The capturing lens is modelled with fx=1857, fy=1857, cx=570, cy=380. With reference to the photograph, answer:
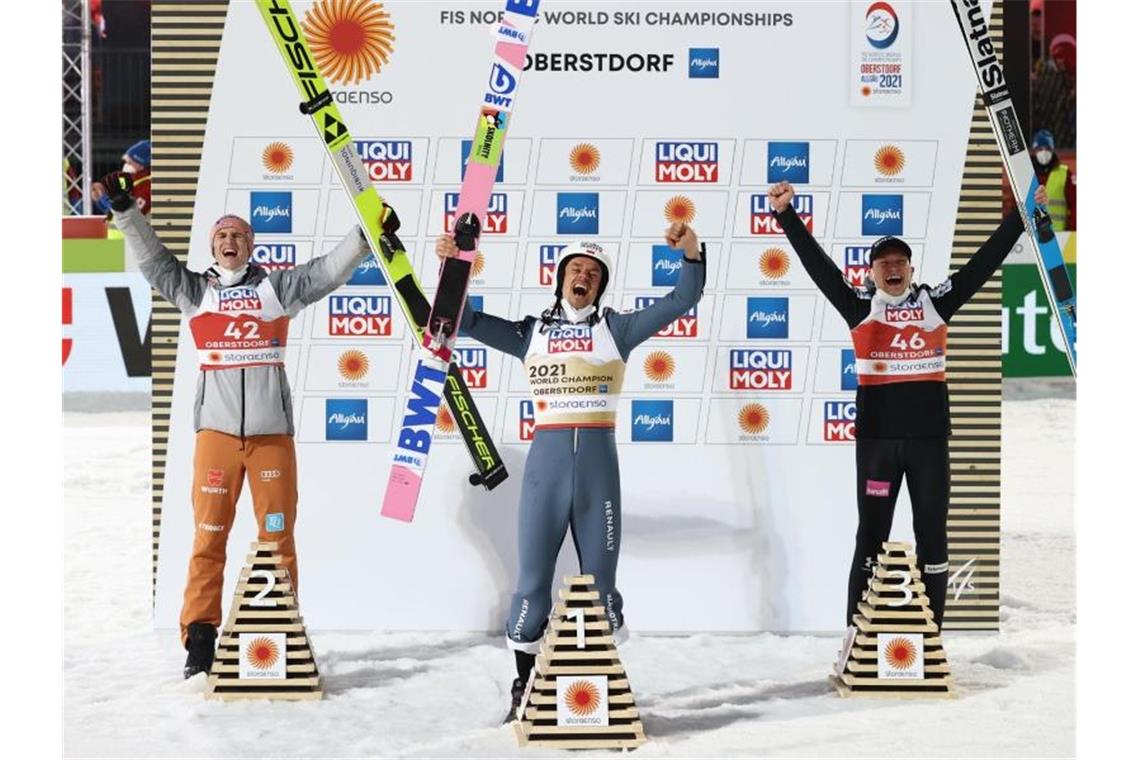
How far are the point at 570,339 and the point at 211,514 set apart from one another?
5.20ft

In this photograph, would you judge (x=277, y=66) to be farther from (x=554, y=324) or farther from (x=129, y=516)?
(x=129, y=516)

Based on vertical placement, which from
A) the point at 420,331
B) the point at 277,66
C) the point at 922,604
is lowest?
the point at 922,604

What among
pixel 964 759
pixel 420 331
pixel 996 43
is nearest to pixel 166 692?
pixel 420 331

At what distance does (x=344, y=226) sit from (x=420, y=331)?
644 millimetres

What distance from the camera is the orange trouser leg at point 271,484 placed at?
7.29m

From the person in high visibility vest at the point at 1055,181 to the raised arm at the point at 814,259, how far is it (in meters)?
8.07

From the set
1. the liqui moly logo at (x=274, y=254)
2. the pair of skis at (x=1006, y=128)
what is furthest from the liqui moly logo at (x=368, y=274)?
the pair of skis at (x=1006, y=128)

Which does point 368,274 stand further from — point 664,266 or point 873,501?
point 873,501

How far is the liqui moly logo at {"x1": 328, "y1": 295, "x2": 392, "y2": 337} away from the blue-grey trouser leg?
3.86ft

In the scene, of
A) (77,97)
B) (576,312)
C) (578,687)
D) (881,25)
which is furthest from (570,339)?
(77,97)

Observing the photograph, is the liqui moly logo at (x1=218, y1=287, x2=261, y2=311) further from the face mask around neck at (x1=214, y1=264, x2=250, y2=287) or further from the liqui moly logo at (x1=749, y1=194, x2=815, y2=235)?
the liqui moly logo at (x1=749, y1=194, x2=815, y2=235)

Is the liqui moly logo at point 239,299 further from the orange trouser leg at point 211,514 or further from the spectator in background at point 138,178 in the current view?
the spectator in background at point 138,178

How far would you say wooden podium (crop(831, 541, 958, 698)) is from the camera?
281 inches

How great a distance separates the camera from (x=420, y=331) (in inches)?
295
